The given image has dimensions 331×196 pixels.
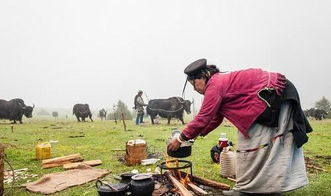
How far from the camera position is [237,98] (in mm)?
4383

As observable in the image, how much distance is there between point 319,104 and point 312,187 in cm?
5066

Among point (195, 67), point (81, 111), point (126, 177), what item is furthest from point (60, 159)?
point (81, 111)

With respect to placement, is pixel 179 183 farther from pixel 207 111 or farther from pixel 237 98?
pixel 237 98

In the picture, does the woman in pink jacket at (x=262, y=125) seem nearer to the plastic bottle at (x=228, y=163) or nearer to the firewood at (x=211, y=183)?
the firewood at (x=211, y=183)

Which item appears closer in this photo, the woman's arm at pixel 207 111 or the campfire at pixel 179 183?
the woman's arm at pixel 207 111

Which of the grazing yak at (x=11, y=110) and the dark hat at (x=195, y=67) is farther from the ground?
the dark hat at (x=195, y=67)

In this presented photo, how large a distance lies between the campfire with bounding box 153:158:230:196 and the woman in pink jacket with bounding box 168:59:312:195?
2.75 feet

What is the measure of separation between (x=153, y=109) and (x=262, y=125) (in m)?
22.0

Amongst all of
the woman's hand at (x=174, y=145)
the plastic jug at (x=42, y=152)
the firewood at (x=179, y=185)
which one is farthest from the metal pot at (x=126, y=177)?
the plastic jug at (x=42, y=152)

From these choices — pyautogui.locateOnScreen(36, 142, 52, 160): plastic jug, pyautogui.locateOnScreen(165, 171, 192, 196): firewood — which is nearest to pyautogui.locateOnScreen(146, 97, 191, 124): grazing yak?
pyautogui.locateOnScreen(36, 142, 52, 160): plastic jug

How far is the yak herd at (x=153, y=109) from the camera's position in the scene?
25344 mm

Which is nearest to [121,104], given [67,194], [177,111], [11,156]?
[177,111]

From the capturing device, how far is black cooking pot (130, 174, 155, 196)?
4.45m

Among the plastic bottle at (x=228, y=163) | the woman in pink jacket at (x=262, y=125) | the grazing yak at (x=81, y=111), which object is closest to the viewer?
the woman in pink jacket at (x=262, y=125)
